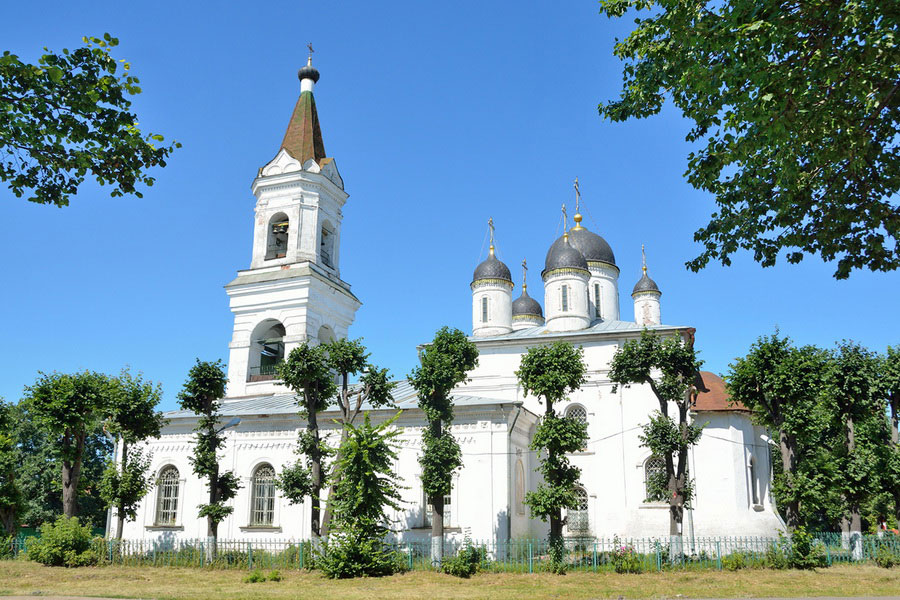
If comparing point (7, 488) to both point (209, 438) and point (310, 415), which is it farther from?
point (310, 415)

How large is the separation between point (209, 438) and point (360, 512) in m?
6.68

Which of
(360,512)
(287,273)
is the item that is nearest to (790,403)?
(360,512)

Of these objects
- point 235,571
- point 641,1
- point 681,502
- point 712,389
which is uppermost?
point 641,1

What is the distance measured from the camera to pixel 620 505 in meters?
26.5

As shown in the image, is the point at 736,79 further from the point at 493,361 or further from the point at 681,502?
the point at 493,361

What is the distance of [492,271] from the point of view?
34.8 meters

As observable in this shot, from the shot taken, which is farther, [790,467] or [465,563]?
[790,467]

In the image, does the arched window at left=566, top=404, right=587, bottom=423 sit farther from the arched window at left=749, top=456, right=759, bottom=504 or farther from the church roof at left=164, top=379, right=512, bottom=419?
the arched window at left=749, top=456, right=759, bottom=504

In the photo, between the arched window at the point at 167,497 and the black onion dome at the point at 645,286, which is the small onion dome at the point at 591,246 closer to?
the black onion dome at the point at 645,286

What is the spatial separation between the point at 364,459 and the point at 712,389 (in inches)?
629

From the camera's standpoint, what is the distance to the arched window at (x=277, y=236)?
→ 29719 millimetres

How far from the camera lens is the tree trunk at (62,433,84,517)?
22.5 metres

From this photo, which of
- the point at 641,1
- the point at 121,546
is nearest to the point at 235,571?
the point at 121,546

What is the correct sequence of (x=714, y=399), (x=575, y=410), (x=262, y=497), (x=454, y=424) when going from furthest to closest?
(x=575, y=410), (x=714, y=399), (x=262, y=497), (x=454, y=424)
